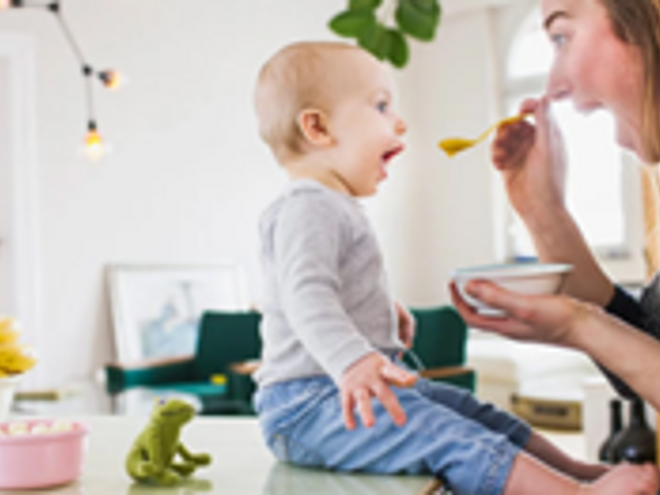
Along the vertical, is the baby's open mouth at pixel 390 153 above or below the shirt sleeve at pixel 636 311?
above

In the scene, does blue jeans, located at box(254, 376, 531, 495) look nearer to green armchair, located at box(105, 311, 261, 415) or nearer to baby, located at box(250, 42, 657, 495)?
baby, located at box(250, 42, 657, 495)

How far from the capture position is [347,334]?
37.6 inches

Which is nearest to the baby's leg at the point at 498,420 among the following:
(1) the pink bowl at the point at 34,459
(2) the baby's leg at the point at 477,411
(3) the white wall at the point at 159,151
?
(2) the baby's leg at the point at 477,411

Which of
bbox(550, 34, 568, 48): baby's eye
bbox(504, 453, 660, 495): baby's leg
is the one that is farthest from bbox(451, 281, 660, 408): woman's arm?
bbox(550, 34, 568, 48): baby's eye

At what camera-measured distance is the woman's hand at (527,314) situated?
36.4 inches

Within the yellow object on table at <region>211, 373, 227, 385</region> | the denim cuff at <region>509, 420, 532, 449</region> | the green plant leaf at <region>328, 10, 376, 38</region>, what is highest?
the green plant leaf at <region>328, 10, 376, 38</region>

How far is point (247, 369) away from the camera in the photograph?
12.5 feet

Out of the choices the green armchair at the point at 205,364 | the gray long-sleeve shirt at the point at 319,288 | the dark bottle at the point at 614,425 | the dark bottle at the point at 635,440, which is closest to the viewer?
the gray long-sleeve shirt at the point at 319,288

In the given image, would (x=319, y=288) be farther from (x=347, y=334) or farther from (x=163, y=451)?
(x=163, y=451)

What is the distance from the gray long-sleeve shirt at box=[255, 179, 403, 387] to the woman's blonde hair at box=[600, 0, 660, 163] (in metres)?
0.39

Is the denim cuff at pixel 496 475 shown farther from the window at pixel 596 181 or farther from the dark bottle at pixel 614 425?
the window at pixel 596 181

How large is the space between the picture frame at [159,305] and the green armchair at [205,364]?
441mm

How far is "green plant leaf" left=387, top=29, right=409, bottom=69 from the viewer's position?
1.99 meters

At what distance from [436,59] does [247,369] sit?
475 cm
